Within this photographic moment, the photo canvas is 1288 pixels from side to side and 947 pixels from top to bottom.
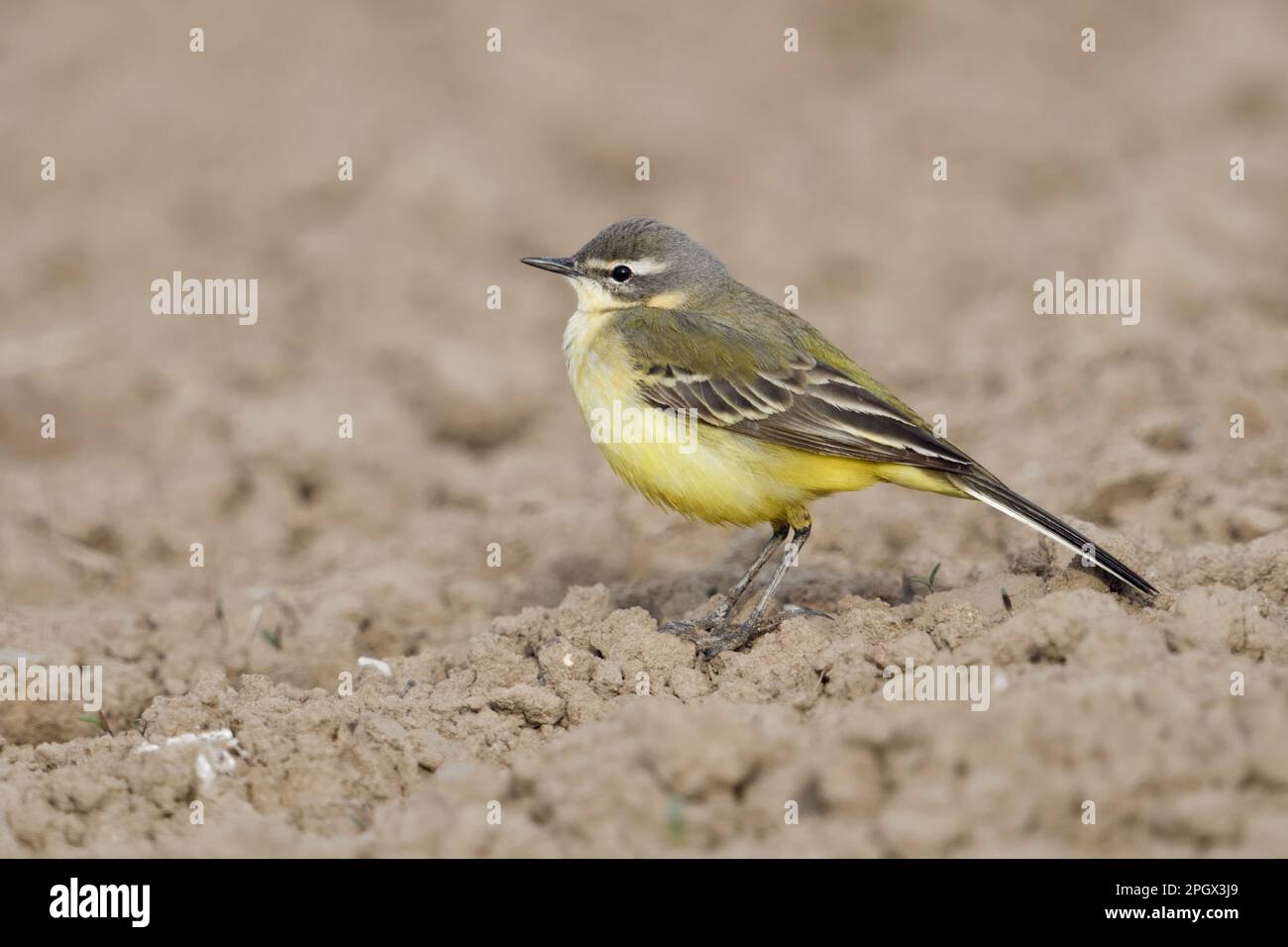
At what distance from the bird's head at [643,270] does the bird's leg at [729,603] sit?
1.45 metres

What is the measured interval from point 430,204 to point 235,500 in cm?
577

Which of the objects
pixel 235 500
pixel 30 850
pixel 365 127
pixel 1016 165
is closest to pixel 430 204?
pixel 365 127

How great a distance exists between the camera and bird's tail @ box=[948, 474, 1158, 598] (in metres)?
6.55

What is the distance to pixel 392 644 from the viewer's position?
8.22 metres

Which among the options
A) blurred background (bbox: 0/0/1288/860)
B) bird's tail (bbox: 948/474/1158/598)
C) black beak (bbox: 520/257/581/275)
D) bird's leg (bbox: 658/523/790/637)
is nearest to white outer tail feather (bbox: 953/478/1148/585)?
bird's tail (bbox: 948/474/1158/598)

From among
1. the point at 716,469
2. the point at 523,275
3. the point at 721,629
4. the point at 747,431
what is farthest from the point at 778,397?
the point at 523,275

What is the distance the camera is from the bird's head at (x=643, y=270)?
8117 millimetres

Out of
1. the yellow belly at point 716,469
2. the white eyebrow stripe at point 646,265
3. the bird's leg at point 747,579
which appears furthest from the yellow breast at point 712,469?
the white eyebrow stripe at point 646,265

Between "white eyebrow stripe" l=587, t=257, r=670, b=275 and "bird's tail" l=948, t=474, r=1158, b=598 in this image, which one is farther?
"white eyebrow stripe" l=587, t=257, r=670, b=275

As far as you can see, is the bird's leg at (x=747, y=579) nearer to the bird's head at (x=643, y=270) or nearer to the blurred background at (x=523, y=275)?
the blurred background at (x=523, y=275)

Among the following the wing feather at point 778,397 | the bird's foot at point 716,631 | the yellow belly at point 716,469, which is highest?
the wing feather at point 778,397

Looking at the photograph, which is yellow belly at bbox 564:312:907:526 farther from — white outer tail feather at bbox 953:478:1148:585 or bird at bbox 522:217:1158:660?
white outer tail feather at bbox 953:478:1148:585

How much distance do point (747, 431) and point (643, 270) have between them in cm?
137

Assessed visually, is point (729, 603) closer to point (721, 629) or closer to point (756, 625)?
point (721, 629)
